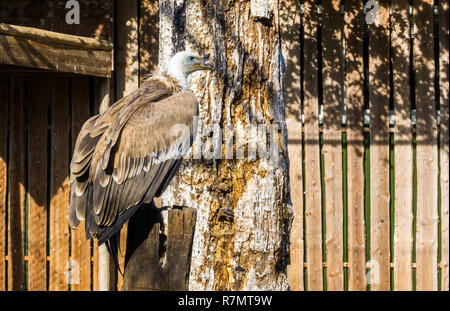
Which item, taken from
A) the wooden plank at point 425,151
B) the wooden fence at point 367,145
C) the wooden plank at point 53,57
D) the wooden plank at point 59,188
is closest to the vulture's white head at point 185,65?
the wooden plank at point 53,57

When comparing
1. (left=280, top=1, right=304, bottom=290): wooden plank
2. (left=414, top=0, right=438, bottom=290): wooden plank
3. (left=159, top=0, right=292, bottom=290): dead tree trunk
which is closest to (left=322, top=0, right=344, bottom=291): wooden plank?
(left=280, top=1, right=304, bottom=290): wooden plank

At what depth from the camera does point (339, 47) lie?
8.09 meters

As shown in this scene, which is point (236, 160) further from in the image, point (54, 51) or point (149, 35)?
point (149, 35)

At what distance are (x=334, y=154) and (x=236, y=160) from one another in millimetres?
3227

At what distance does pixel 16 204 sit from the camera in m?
7.90

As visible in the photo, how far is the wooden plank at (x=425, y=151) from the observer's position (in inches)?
316

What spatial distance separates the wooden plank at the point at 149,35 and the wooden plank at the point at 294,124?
1.46 metres

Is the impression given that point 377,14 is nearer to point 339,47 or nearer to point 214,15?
point 339,47

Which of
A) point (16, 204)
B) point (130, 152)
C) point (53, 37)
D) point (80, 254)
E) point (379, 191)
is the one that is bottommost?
point (80, 254)

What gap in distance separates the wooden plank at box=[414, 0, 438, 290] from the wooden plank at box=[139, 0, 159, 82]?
303cm

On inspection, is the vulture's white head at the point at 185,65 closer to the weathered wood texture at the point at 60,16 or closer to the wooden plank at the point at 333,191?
Answer: the weathered wood texture at the point at 60,16

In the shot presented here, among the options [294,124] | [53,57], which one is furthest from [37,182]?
[294,124]
